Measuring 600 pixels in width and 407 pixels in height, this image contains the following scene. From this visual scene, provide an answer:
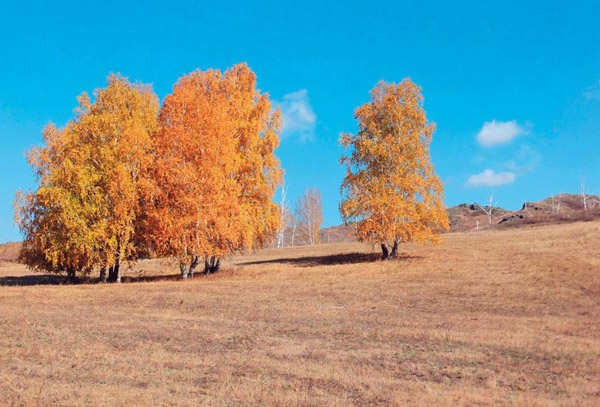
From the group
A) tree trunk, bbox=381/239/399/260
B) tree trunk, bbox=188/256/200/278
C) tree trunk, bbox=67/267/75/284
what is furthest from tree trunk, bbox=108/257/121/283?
tree trunk, bbox=381/239/399/260

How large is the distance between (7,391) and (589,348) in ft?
53.2

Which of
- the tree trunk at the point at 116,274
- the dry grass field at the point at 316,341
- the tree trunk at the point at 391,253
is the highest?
the tree trunk at the point at 391,253

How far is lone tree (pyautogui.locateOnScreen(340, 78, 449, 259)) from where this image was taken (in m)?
40.1

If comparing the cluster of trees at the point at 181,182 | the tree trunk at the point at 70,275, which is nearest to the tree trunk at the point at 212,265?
the cluster of trees at the point at 181,182

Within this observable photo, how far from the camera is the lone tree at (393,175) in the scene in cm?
4009

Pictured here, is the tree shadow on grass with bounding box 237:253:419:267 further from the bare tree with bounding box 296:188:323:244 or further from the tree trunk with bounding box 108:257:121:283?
the bare tree with bounding box 296:188:323:244

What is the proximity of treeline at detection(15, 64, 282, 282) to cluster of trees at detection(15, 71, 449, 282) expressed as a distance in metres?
0.09

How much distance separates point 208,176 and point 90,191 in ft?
27.0

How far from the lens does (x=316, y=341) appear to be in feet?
55.3

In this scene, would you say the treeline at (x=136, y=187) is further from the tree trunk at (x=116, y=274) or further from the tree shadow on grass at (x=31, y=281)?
the tree shadow on grass at (x=31, y=281)

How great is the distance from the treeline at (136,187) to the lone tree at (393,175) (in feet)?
Result: 30.2

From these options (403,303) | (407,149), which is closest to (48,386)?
(403,303)

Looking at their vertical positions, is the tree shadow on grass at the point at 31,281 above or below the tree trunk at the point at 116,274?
below

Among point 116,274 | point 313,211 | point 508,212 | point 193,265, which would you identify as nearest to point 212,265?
point 193,265
